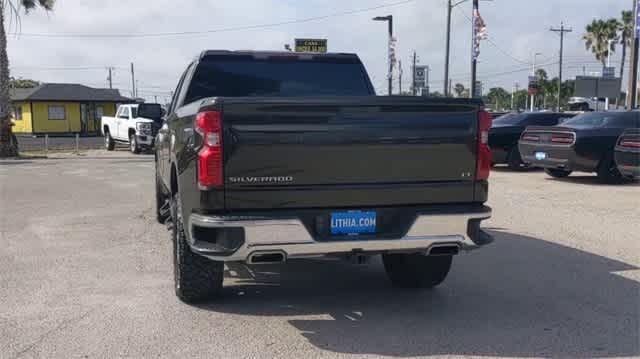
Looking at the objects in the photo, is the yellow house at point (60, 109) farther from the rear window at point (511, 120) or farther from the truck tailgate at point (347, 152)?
the truck tailgate at point (347, 152)

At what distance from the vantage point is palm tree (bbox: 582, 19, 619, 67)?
213ft

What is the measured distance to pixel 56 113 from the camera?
48156 millimetres

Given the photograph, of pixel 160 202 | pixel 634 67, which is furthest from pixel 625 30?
pixel 160 202

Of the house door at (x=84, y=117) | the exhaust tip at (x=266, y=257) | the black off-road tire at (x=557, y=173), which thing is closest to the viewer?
the exhaust tip at (x=266, y=257)

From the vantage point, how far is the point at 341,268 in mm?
7582

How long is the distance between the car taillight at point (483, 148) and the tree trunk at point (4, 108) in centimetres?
2377

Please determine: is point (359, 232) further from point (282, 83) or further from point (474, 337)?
point (282, 83)

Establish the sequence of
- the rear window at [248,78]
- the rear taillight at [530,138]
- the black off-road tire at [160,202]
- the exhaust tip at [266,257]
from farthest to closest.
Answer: the rear taillight at [530,138], the black off-road tire at [160,202], the rear window at [248,78], the exhaust tip at [266,257]

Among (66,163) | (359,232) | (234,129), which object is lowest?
(66,163)

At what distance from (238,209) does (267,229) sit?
0.26 metres

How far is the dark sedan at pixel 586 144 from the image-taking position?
15.2 metres

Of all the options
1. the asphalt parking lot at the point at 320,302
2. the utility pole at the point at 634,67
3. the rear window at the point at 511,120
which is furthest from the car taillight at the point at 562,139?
the utility pole at the point at 634,67

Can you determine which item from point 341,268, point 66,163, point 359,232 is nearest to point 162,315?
point 359,232

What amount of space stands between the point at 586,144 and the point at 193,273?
38.1 feet
